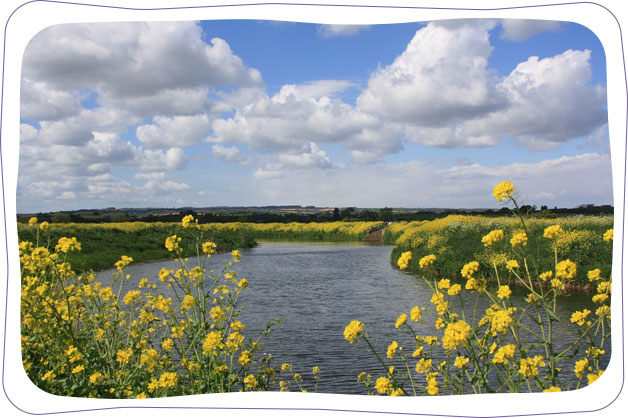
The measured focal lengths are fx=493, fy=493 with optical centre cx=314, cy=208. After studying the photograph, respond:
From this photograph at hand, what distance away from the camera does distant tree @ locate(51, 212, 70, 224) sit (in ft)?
11.0

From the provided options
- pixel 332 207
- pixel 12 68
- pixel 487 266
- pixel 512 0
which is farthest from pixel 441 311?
pixel 12 68

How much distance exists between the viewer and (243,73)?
3.20m

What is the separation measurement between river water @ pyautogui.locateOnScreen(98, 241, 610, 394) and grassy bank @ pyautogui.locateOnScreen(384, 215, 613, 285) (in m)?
0.29

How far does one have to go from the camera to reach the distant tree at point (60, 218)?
3359mm

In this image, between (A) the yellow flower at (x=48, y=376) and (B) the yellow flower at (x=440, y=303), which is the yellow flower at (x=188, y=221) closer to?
(A) the yellow flower at (x=48, y=376)

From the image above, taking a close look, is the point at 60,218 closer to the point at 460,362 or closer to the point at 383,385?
the point at 383,385

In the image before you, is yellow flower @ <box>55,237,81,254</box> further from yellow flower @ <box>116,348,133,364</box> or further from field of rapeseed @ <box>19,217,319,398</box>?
yellow flower @ <box>116,348,133,364</box>

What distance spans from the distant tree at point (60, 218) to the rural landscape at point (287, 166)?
0.05ft

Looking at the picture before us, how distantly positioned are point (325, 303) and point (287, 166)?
4.20 feet

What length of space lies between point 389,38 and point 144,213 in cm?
202

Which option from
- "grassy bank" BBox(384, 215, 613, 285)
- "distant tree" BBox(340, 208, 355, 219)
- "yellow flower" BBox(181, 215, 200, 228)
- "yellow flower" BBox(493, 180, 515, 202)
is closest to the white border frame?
"grassy bank" BBox(384, 215, 613, 285)

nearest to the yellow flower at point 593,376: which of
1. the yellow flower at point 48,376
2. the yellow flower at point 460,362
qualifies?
the yellow flower at point 460,362

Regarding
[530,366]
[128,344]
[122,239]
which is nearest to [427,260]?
[530,366]

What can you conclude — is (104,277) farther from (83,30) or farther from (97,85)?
(83,30)
